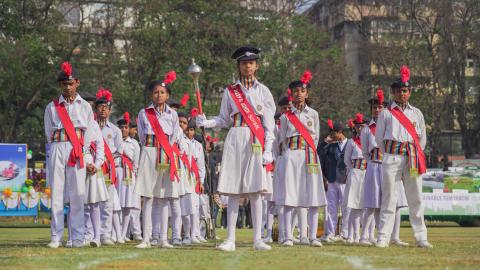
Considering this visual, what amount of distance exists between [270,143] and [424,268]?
378 cm

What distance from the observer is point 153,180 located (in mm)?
14648

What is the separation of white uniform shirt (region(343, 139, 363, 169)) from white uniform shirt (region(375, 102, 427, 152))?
326 centimetres

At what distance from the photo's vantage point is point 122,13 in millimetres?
49406

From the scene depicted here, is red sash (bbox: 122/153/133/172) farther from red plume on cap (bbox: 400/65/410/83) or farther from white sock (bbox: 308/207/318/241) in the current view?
red plume on cap (bbox: 400/65/410/83)

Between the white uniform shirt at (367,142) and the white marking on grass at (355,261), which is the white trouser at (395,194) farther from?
the white marking on grass at (355,261)

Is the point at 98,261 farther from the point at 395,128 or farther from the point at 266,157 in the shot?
the point at 395,128

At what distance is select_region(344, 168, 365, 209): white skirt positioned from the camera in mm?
18312

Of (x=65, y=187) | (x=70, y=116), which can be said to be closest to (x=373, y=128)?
(x=70, y=116)

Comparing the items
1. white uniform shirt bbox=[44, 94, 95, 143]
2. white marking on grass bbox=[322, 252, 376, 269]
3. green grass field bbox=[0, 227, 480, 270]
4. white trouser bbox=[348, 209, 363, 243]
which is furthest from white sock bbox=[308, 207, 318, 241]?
white uniform shirt bbox=[44, 94, 95, 143]

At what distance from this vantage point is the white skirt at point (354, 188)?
18312mm

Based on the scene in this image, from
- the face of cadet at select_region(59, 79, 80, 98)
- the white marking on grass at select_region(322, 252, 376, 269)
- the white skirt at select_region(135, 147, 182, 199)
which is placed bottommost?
the white marking on grass at select_region(322, 252, 376, 269)

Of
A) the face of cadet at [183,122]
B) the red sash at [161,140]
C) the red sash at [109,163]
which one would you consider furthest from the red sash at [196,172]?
the red sash at [161,140]

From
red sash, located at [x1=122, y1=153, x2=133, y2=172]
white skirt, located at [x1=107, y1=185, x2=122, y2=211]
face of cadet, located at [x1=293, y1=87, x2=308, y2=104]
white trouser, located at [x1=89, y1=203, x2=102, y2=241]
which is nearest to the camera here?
face of cadet, located at [x1=293, y1=87, x2=308, y2=104]

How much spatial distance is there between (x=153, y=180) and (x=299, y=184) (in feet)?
8.16
